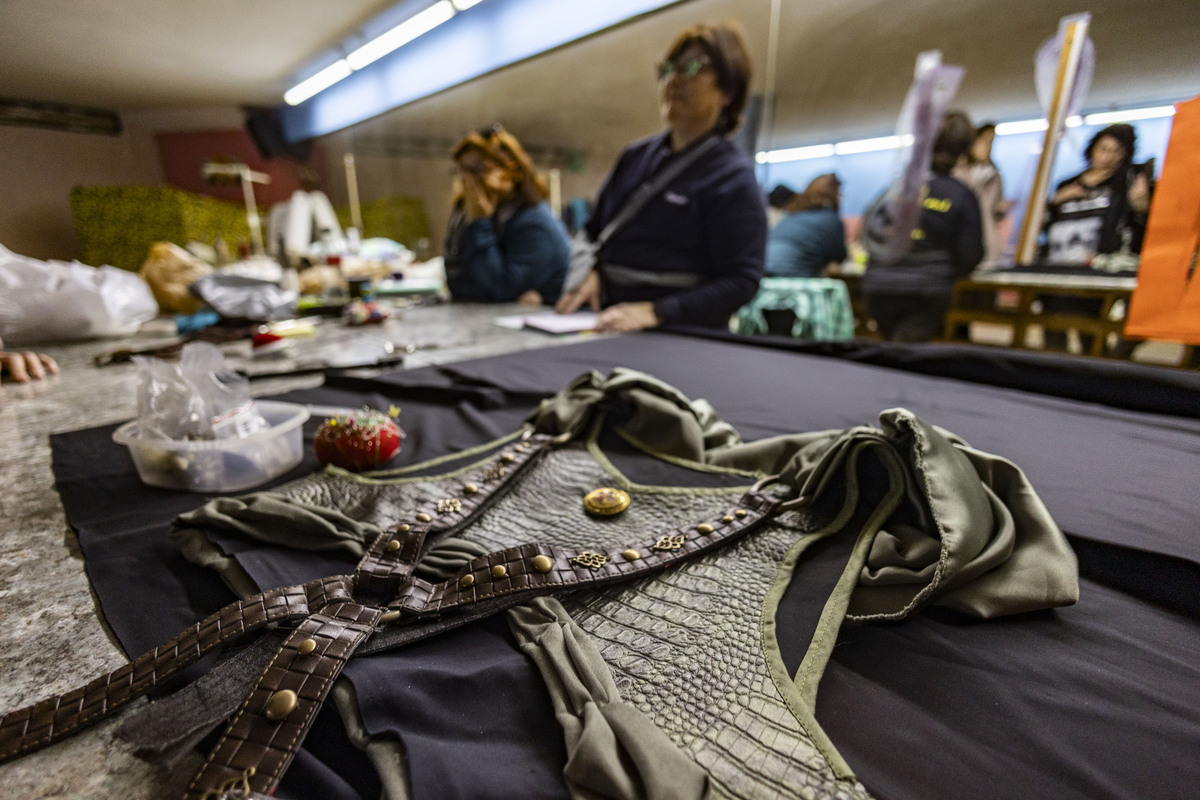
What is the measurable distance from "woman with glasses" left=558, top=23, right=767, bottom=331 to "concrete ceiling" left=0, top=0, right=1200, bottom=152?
1.09 m

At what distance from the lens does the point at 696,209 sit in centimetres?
168

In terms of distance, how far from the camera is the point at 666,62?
162 cm

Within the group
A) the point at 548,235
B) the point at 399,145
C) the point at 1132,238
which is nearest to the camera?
the point at 1132,238

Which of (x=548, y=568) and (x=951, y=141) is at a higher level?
(x=951, y=141)

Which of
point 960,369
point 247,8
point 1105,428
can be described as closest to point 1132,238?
point 960,369

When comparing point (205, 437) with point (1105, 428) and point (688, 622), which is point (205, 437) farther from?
point (1105, 428)

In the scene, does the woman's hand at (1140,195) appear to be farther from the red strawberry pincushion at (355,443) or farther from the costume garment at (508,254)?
the red strawberry pincushion at (355,443)

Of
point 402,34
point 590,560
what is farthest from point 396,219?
point 590,560

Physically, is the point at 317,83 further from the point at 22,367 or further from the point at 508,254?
the point at 22,367

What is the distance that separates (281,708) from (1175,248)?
1.15m

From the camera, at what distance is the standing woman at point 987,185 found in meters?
2.30

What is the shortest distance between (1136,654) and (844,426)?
18.7 inches

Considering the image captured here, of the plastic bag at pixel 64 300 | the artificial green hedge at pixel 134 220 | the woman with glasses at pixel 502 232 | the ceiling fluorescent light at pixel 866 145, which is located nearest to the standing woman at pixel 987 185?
the ceiling fluorescent light at pixel 866 145

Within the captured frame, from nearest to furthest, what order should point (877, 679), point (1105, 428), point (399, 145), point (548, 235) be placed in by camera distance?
point (877, 679) → point (1105, 428) → point (548, 235) → point (399, 145)
